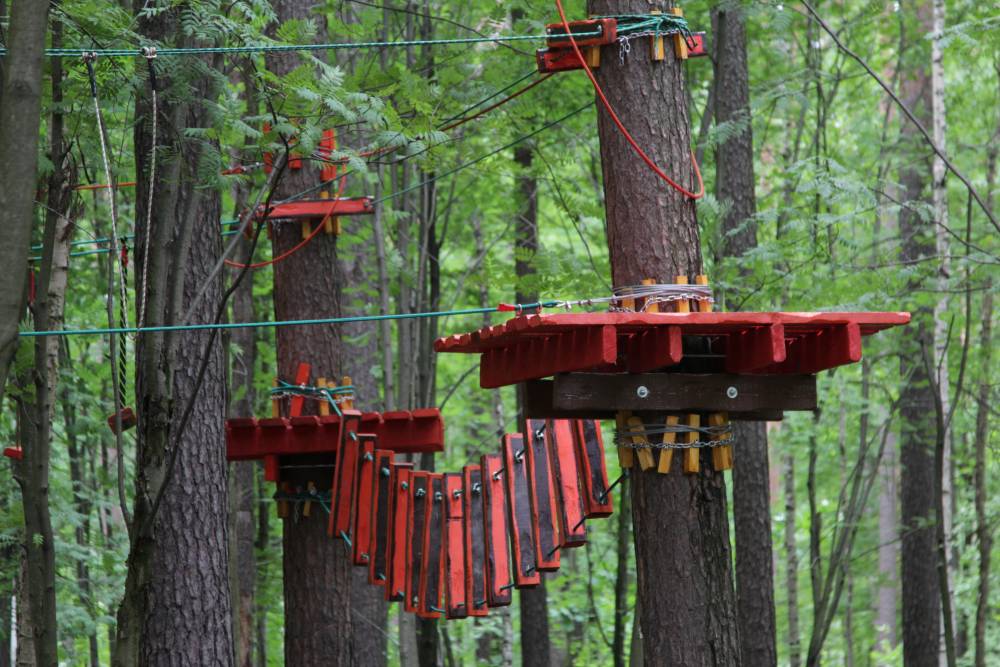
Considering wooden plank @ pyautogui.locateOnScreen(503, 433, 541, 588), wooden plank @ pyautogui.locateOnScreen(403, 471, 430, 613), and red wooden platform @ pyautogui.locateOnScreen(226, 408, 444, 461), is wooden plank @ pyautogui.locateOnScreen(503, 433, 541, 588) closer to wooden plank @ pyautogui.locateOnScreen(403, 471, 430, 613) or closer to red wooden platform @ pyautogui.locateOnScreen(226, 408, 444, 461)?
wooden plank @ pyautogui.locateOnScreen(403, 471, 430, 613)

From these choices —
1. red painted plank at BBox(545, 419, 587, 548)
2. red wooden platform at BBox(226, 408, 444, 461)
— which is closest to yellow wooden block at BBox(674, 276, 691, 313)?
red painted plank at BBox(545, 419, 587, 548)

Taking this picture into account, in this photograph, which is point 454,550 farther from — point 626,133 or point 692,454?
point 626,133

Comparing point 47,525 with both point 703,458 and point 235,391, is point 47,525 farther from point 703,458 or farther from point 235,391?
point 235,391

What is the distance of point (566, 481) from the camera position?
5434 mm

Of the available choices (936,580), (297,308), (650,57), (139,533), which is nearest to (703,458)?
(650,57)

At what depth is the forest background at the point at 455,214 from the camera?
4.84 metres

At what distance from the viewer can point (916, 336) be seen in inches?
441

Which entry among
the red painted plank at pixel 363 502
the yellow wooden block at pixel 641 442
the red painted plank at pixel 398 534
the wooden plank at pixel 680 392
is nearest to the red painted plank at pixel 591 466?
the yellow wooden block at pixel 641 442

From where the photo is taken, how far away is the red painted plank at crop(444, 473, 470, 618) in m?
5.96

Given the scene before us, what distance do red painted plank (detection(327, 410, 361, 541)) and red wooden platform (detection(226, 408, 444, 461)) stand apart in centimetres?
25

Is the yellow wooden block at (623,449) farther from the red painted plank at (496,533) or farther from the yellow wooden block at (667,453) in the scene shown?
the red painted plank at (496,533)

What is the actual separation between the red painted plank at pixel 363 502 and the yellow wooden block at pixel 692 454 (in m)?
2.28

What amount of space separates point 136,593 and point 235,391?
→ 680 centimetres

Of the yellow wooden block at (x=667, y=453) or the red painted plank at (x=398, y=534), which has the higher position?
the yellow wooden block at (x=667, y=453)
